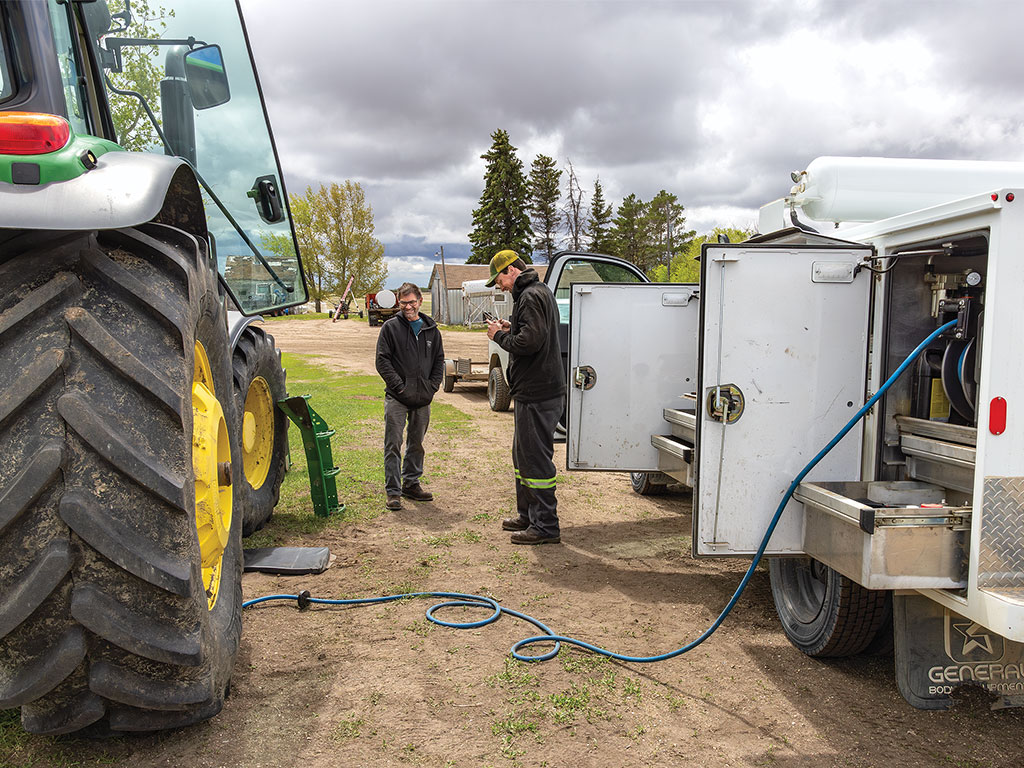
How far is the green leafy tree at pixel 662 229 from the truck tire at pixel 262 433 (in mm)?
48803

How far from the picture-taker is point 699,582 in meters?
4.84

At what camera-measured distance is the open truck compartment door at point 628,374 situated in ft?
17.9

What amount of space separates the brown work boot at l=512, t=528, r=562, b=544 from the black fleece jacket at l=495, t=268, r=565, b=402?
97 centimetres

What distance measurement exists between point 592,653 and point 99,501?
2.46 meters

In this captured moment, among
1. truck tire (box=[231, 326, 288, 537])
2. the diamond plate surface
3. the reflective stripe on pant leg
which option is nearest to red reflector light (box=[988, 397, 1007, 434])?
the diamond plate surface

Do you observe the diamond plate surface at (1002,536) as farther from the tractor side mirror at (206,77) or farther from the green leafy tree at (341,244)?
the green leafy tree at (341,244)

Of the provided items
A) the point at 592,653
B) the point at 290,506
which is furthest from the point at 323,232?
the point at 592,653

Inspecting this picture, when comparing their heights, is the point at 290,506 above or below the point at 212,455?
below

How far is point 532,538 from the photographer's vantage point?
5.56 meters

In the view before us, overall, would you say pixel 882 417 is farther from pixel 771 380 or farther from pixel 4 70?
pixel 4 70

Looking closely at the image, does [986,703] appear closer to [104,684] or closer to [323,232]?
[104,684]

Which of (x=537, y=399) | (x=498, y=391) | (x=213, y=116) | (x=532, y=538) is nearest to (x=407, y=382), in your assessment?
(x=537, y=399)

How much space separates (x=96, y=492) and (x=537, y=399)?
3.77m

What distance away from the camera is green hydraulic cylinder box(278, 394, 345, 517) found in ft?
18.3
